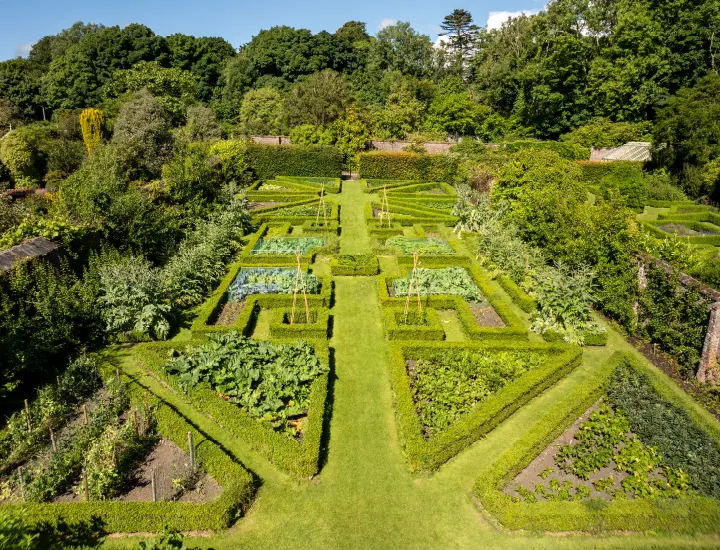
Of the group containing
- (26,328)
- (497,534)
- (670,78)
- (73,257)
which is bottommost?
(497,534)

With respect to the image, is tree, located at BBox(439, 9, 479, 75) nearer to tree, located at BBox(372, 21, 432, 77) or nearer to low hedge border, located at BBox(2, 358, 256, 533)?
tree, located at BBox(372, 21, 432, 77)

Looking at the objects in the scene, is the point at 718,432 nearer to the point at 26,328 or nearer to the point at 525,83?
the point at 26,328

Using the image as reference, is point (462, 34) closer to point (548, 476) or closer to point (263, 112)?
point (263, 112)

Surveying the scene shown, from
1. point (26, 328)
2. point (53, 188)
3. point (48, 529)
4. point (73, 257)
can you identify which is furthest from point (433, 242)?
point (53, 188)

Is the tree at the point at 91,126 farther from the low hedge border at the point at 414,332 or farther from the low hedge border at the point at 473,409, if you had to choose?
the low hedge border at the point at 473,409

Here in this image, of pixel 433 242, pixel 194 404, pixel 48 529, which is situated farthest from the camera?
pixel 433 242

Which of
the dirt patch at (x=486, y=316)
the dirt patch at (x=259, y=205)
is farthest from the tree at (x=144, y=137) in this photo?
the dirt patch at (x=486, y=316)
